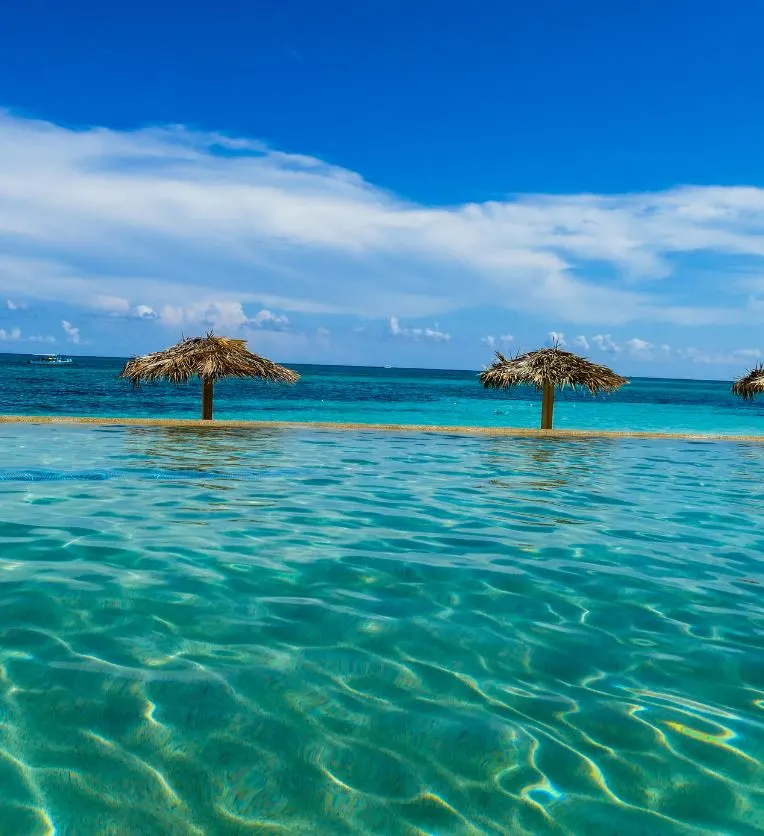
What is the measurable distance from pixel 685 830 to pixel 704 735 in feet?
2.36

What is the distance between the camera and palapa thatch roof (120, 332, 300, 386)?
2077 centimetres

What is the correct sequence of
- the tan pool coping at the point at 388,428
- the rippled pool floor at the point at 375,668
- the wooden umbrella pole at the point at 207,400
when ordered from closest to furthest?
the rippled pool floor at the point at 375,668 → the tan pool coping at the point at 388,428 → the wooden umbrella pole at the point at 207,400

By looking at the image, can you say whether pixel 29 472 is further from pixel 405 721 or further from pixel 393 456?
pixel 405 721

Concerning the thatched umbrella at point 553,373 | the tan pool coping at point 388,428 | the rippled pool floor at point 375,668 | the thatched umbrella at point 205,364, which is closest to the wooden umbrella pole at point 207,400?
the thatched umbrella at point 205,364

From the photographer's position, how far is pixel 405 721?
331 cm

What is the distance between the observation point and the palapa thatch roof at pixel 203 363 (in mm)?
20766

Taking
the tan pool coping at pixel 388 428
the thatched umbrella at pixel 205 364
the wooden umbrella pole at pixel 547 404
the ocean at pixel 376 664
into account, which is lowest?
the ocean at pixel 376 664

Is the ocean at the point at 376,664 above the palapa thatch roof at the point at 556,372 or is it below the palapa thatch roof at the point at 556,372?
below

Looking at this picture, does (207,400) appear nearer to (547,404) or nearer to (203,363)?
(203,363)

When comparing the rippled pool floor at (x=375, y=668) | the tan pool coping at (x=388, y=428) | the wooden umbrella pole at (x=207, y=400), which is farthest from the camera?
the wooden umbrella pole at (x=207, y=400)

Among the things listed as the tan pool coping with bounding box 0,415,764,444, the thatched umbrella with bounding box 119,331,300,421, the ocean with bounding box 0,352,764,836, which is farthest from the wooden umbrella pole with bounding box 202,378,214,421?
the ocean with bounding box 0,352,764,836

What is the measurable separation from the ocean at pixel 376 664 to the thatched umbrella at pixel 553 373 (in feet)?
39.6

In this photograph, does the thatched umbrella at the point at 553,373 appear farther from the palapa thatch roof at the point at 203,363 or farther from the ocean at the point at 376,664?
the ocean at the point at 376,664

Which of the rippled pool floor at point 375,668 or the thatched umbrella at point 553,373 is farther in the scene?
the thatched umbrella at point 553,373
